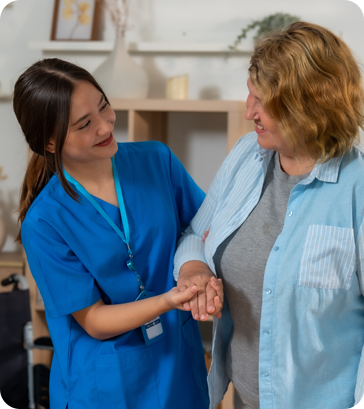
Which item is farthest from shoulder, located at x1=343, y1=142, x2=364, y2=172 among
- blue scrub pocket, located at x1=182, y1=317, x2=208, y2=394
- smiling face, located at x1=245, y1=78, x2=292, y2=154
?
blue scrub pocket, located at x1=182, y1=317, x2=208, y2=394

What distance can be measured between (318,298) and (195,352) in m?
0.53

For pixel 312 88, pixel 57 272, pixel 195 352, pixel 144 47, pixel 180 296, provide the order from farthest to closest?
pixel 144 47 < pixel 195 352 < pixel 57 272 < pixel 180 296 < pixel 312 88

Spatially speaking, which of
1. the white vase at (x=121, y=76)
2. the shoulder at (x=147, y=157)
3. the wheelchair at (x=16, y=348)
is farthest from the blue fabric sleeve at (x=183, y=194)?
the wheelchair at (x=16, y=348)

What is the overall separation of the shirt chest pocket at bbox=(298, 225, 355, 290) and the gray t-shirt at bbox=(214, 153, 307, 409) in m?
0.10

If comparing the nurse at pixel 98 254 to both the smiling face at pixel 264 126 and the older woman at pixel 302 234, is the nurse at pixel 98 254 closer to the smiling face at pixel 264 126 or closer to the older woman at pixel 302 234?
the older woman at pixel 302 234

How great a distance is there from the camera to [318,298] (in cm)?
97

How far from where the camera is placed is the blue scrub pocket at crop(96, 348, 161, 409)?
121 cm

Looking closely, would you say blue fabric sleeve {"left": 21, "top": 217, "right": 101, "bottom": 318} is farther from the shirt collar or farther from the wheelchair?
the wheelchair

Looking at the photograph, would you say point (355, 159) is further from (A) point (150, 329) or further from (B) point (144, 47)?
(B) point (144, 47)

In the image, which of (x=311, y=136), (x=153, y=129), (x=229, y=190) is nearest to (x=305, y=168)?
(x=311, y=136)

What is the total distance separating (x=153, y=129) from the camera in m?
2.39

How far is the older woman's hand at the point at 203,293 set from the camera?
1030 millimetres

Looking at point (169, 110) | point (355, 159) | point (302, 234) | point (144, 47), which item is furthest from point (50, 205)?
point (144, 47)

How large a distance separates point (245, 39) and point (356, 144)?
4.95ft
